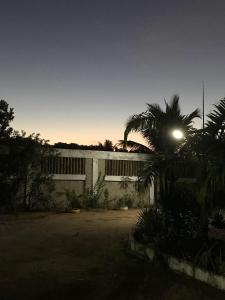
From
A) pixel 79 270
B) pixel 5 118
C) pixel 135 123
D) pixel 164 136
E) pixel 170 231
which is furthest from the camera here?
pixel 5 118

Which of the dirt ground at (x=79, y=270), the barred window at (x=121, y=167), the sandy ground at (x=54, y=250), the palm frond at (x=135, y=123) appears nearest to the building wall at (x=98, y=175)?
the barred window at (x=121, y=167)

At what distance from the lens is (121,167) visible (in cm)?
1919

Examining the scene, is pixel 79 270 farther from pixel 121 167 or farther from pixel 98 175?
pixel 121 167

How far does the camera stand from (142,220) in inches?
346

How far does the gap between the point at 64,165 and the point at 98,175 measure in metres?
1.73

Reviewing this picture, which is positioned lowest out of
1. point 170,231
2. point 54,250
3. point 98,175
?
point 54,250

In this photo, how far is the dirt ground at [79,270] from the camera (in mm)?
5898

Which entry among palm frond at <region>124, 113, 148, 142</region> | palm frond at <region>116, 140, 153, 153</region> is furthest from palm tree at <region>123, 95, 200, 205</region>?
palm frond at <region>116, 140, 153, 153</region>

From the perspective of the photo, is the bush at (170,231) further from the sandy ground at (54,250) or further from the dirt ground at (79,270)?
the sandy ground at (54,250)

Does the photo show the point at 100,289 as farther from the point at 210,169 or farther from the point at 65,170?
the point at 65,170

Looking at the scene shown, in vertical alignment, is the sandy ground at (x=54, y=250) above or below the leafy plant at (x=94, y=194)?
below

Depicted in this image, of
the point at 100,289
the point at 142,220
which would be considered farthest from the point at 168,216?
the point at 100,289

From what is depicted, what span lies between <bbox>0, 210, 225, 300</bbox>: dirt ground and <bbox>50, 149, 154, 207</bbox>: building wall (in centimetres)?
579

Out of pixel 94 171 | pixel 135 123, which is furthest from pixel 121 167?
pixel 135 123
